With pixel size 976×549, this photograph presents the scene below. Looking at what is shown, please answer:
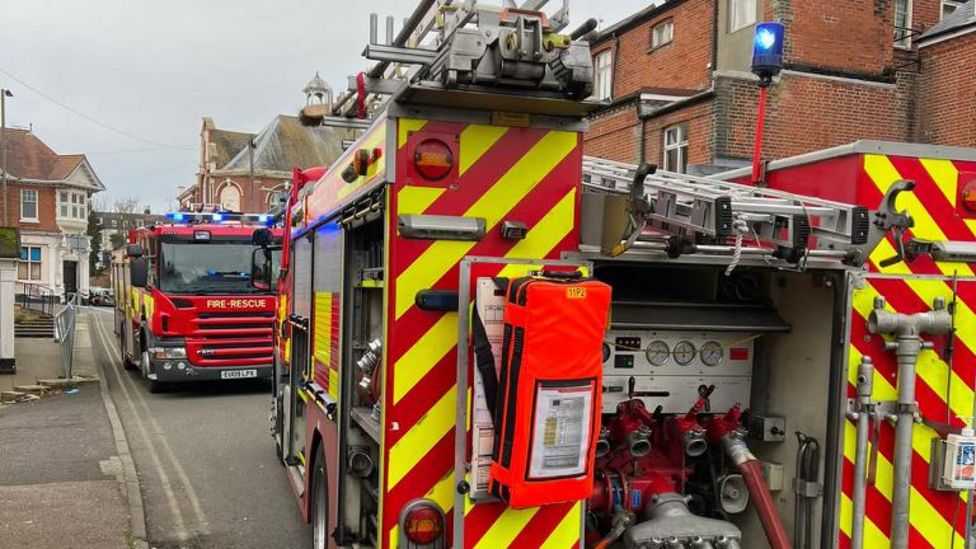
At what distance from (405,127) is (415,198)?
10.2 inches

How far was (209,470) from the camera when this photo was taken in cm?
818

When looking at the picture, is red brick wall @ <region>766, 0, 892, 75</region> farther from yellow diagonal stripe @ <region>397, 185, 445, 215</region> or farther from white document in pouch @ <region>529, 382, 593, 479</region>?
white document in pouch @ <region>529, 382, 593, 479</region>

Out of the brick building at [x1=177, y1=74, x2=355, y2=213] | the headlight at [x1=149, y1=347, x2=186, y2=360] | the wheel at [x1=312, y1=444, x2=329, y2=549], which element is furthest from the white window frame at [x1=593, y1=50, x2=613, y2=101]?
the brick building at [x1=177, y1=74, x2=355, y2=213]

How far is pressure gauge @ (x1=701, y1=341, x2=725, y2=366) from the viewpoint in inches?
139

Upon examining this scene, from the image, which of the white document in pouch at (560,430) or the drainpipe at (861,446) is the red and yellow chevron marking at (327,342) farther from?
the drainpipe at (861,446)

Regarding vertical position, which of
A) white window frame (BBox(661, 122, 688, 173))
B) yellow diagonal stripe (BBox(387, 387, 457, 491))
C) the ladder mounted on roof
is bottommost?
yellow diagonal stripe (BBox(387, 387, 457, 491))

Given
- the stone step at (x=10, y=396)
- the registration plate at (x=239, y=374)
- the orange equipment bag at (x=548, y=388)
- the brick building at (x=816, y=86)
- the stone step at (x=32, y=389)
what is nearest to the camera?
the orange equipment bag at (x=548, y=388)

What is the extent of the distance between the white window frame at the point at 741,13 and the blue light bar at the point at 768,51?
15.4 m

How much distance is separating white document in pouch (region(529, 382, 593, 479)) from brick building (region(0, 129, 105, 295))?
5089 cm

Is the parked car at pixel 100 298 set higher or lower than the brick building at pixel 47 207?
lower

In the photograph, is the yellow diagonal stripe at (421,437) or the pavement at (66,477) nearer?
the yellow diagonal stripe at (421,437)

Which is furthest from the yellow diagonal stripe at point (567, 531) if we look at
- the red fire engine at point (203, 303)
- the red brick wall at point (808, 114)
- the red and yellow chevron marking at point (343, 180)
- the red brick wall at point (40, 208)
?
the red brick wall at point (40, 208)

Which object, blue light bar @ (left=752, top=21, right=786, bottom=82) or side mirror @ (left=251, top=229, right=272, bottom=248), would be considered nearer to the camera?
blue light bar @ (left=752, top=21, right=786, bottom=82)

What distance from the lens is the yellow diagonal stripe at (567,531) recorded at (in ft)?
9.50
